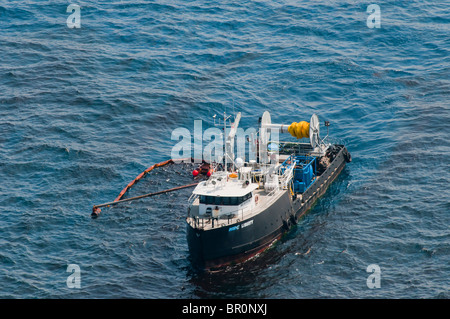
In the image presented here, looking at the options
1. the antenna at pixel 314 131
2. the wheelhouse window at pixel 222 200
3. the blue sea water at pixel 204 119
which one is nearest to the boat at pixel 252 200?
the wheelhouse window at pixel 222 200

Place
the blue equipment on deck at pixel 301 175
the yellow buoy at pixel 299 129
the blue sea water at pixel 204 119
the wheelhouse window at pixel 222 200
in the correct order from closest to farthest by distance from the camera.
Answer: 1. the blue sea water at pixel 204 119
2. the wheelhouse window at pixel 222 200
3. the blue equipment on deck at pixel 301 175
4. the yellow buoy at pixel 299 129

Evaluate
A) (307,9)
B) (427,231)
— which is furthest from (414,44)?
(427,231)

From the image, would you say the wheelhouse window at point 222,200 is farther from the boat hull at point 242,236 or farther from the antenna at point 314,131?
the antenna at point 314,131

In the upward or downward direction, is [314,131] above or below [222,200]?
above

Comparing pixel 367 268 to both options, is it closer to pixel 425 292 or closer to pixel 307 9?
pixel 425 292

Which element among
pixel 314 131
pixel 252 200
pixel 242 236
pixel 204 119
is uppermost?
pixel 204 119

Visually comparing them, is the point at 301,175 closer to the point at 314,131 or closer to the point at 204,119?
the point at 314,131

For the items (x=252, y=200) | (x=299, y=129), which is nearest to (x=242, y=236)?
(x=252, y=200)
